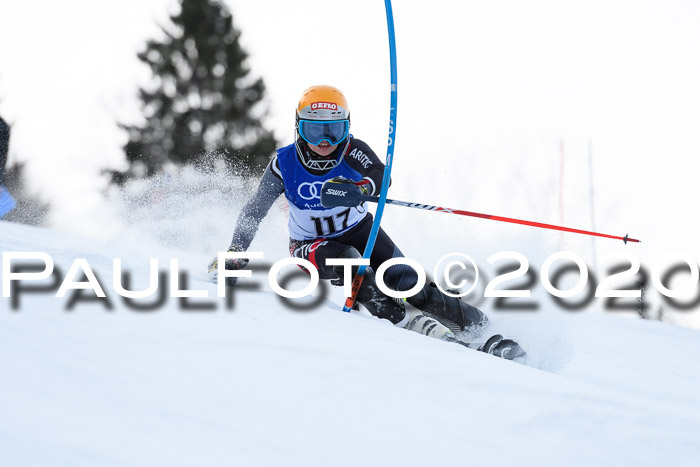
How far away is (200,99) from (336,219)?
41.4ft

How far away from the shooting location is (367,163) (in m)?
3.85

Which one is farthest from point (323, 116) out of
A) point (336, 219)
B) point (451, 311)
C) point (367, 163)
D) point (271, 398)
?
point (271, 398)

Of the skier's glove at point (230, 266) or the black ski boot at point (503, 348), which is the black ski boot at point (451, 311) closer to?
the black ski boot at point (503, 348)

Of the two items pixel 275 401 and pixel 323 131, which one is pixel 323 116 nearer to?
pixel 323 131

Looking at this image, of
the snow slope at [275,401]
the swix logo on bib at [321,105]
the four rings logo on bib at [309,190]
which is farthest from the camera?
the four rings logo on bib at [309,190]

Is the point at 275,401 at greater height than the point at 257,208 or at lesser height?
lesser

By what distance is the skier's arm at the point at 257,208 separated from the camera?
397 cm

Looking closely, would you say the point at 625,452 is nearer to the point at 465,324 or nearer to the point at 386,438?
the point at 386,438

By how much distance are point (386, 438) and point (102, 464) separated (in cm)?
67

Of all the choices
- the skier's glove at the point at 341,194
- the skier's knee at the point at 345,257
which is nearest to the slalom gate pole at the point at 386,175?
the skier's knee at the point at 345,257

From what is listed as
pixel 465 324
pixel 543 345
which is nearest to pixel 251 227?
pixel 465 324

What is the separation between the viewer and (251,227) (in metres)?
3.98

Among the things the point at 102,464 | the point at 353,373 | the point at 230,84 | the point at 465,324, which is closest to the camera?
the point at 102,464

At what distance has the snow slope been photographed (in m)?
1.51
